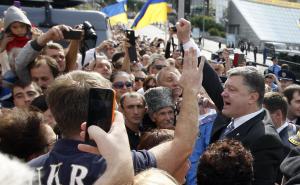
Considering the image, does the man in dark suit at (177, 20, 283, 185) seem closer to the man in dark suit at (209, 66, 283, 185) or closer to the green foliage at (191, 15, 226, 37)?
the man in dark suit at (209, 66, 283, 185)

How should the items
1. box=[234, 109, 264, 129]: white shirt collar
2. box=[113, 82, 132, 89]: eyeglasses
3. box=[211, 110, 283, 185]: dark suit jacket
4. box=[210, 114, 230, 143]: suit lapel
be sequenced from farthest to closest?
box=[113, 82, 132, 89]: eyeglasses → box=[210, 114, 230, 143]: suit lapel → box=[234, 109, 264, 129]: white shirt collar → box=[211, 110, 283, 185]: dark suit jacket

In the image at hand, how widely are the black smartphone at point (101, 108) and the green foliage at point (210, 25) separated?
5892cm

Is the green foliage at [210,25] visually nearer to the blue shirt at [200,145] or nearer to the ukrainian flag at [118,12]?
the ukrainian flag at [118,12]

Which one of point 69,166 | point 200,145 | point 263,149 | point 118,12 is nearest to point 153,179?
point 69,166

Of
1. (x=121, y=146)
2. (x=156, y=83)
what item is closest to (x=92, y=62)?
(x=156, y=83)

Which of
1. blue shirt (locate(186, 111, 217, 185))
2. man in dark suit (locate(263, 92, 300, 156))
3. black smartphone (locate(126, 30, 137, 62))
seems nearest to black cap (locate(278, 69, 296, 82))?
black smartphone (locate(126, 30, 137, 62))

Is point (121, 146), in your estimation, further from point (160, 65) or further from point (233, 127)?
point (160, 65)

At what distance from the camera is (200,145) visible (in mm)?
4184

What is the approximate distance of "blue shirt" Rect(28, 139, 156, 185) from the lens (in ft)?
6.89

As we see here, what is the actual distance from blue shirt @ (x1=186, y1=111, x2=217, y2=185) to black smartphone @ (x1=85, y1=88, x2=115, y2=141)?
235cm

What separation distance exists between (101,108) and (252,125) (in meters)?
2.04

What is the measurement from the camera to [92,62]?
19.7 ft

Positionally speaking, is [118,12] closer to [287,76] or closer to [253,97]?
[287,76]

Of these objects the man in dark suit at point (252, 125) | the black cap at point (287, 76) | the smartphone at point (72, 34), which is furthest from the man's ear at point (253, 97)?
the black cap at point (287, 76)
